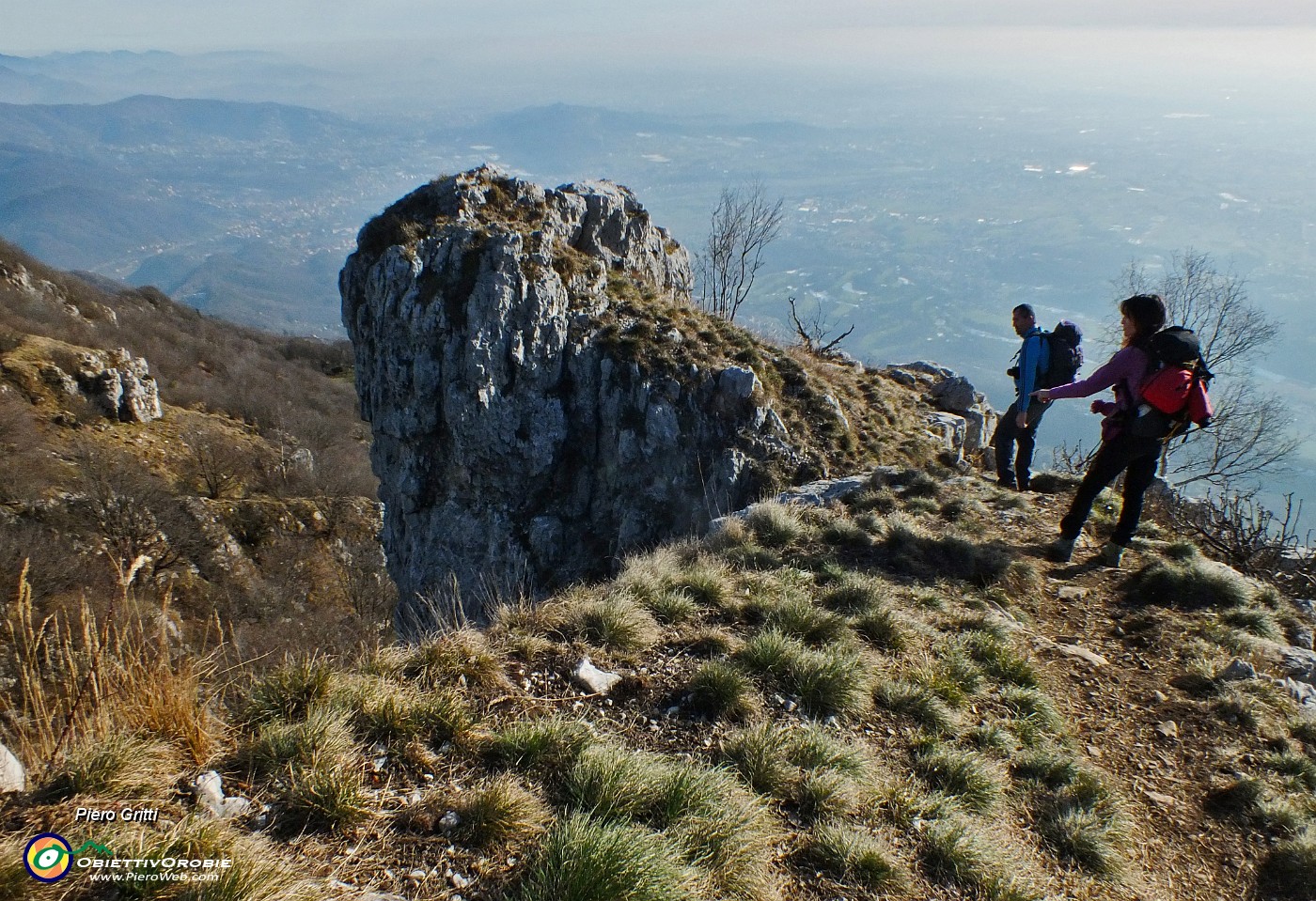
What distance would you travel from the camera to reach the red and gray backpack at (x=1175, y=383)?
22.1 feet

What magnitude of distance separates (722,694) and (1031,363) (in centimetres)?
774

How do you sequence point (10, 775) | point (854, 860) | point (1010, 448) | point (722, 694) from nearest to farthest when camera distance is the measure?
1. point (10, 775)
2. point (854, 860)
3. point (722, 694)
4. point (1010, 448)

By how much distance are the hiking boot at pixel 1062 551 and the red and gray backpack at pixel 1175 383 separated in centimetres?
181

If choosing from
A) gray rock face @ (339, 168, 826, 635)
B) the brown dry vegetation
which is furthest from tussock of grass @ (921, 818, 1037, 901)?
gray rock face @ (339, 168, 826, 635)

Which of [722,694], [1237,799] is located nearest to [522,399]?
[722,694]

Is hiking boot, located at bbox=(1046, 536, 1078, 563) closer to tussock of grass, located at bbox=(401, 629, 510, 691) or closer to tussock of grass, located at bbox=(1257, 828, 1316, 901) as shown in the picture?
tussock of grass, located at bbox=(1257, 828, 1316, 901)

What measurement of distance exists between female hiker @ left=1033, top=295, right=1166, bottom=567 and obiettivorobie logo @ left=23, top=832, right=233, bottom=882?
8.07 metres

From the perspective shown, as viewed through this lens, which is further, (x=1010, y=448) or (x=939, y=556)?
(x=1010, y=448)

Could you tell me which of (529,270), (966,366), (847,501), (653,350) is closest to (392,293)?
(529,270)

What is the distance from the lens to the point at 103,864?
2520 mm

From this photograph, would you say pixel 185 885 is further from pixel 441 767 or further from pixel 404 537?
pixel 404 537

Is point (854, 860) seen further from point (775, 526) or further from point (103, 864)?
point (775, 526)

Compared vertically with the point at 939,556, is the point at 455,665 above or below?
above

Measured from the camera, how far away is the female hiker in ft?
23.0
